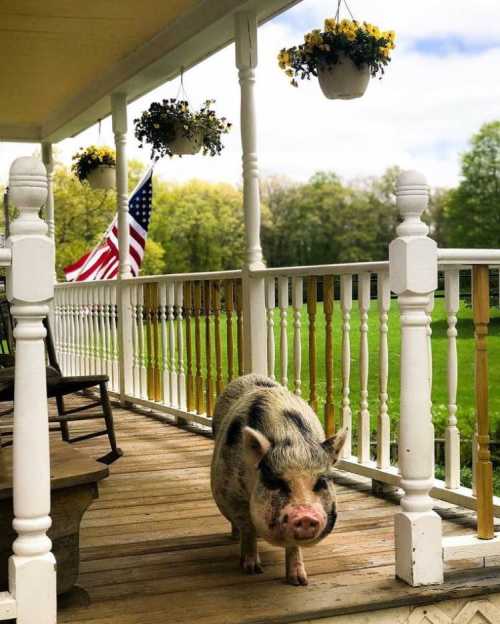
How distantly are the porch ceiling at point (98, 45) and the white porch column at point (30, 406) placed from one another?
10.0 ft

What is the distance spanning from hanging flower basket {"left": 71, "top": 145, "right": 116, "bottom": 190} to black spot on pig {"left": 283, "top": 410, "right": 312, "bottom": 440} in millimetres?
6789

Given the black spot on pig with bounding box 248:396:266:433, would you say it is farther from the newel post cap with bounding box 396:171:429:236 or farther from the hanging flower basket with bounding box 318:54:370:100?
the hanging flower basket with bounding box 318:54:370:100

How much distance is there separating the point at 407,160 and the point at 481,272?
39.2 meters

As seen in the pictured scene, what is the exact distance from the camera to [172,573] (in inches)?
126

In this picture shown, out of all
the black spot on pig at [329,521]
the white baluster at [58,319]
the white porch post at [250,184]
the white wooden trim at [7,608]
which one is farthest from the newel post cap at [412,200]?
the white baluster at [58,319]

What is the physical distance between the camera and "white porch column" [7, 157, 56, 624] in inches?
103

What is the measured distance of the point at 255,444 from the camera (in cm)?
282

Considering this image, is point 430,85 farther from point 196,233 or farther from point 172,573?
point 172,573

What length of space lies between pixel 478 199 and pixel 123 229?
31.1m

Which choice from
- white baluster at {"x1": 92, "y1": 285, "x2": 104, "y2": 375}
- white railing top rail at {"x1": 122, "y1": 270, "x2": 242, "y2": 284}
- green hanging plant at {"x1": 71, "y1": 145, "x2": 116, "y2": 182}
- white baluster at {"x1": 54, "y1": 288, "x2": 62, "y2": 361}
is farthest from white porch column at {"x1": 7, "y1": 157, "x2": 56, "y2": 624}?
white baluster at {"x1": 54, "y1": 288, "x2": 62, "y2": 361}

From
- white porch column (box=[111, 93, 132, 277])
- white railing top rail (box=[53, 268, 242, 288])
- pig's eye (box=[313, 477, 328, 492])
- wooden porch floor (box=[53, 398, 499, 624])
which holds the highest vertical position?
white porch column (box=[111, 93, 132, 277])

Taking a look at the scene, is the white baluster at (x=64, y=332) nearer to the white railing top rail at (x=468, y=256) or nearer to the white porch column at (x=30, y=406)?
the white railing top rail at (x=468, y=256)

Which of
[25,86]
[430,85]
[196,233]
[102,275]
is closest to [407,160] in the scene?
[430,85]

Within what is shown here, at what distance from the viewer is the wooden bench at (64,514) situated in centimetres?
288
